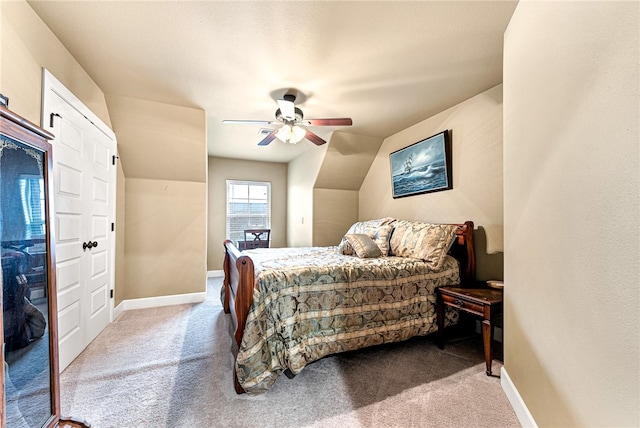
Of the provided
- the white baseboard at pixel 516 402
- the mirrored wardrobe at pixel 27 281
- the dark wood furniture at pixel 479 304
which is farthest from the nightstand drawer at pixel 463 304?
the mirrored wardrobe at pixel 27 281

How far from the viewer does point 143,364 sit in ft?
6.68

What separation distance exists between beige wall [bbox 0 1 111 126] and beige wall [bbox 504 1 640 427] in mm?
2840

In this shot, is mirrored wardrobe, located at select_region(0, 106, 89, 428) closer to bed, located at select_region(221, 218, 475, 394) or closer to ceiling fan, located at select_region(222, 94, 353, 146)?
bed, located at select_region(221, 218, 475, 394)

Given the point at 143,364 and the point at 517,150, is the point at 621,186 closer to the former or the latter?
the point at 517,150

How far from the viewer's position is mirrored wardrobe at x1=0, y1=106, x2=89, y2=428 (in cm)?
100

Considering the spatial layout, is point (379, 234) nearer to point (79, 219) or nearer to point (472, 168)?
point (472, 168)

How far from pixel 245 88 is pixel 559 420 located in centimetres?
318

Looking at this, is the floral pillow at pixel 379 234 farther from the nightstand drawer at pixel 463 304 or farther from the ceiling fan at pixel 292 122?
the ceiling fan at pixel 292 122

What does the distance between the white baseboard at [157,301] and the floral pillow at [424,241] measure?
2.79 m

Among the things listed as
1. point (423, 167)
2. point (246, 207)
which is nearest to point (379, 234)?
point (423, 167)

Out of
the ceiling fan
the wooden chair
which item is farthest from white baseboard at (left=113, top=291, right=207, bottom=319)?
the ceiling fan

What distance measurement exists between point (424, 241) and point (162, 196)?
340 cm

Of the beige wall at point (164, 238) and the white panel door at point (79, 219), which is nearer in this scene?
the white panel door at point (79, 219)

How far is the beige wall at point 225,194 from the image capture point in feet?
17.7
